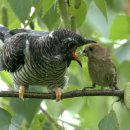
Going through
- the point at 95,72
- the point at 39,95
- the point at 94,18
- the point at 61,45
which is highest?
the point at 94,18

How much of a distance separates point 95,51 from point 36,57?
0.33 meters

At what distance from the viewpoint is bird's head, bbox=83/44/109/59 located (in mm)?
2168

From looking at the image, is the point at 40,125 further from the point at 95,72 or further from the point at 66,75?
the point at 66,75

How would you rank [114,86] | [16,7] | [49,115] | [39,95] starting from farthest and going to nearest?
[49,115] < [114,86] < [39,95] < [16,7]

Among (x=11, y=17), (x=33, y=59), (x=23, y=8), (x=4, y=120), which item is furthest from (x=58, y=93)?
(x=23, y=8)

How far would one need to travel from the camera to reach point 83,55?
7.15ft

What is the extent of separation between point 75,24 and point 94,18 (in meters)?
0.57

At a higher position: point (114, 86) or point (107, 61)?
point (107, 61)

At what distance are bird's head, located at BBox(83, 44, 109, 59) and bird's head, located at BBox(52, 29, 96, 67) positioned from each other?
5.9 inches

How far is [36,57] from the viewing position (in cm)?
221

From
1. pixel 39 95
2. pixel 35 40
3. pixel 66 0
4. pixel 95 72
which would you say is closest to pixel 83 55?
pixel 95 72

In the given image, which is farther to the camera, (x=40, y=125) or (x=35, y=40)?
A: (x=35, y=40)

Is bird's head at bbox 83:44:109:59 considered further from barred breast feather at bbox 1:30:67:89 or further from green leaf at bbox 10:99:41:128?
green leaf at bbox 10:99:41:128

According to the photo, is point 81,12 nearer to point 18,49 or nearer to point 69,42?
point 69,42
